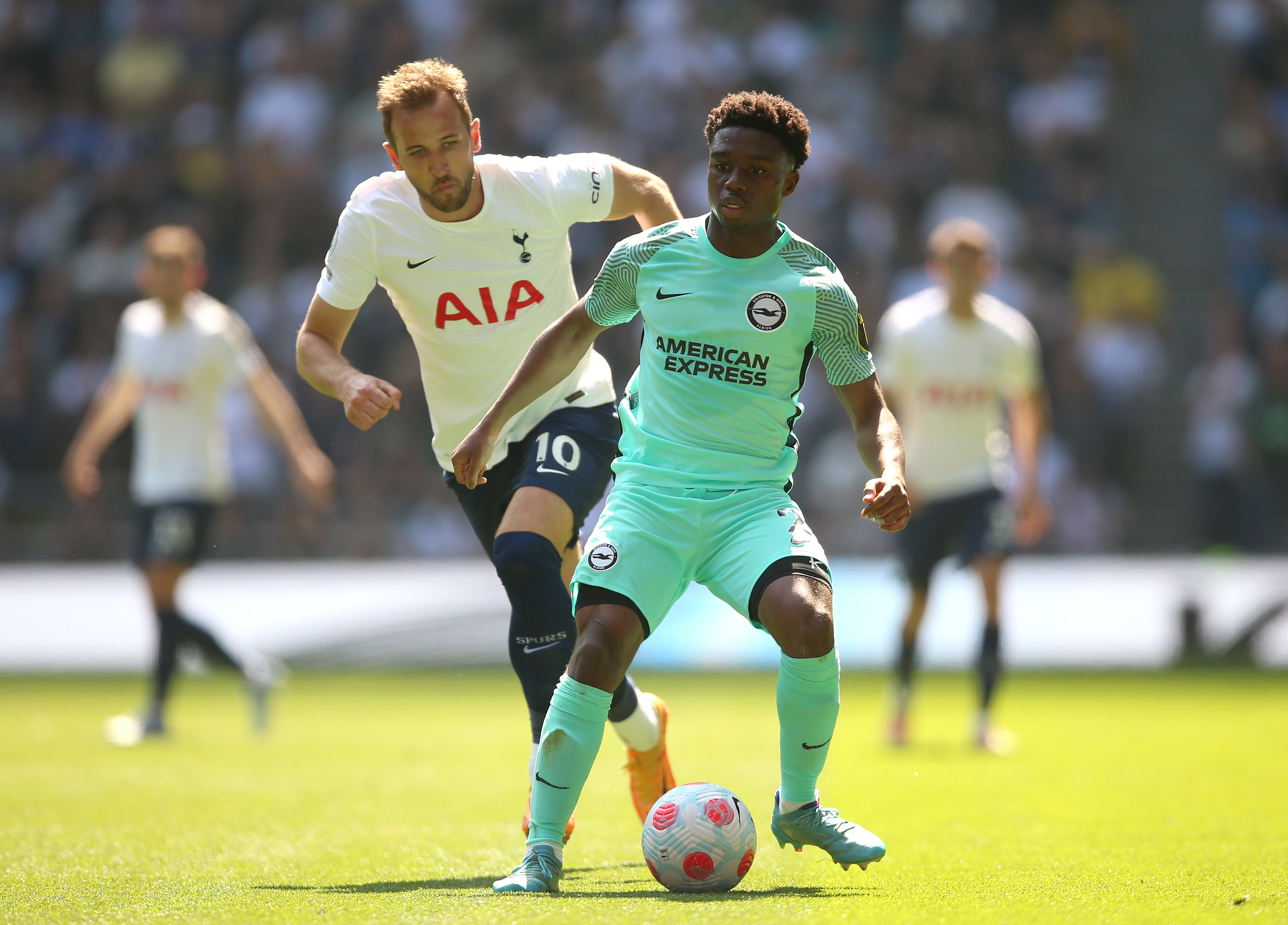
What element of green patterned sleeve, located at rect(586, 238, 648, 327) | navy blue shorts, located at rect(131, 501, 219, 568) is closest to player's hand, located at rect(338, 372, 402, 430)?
green patterned sleeve, located at rect(586, 238, 648, 327)

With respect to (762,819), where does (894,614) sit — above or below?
below

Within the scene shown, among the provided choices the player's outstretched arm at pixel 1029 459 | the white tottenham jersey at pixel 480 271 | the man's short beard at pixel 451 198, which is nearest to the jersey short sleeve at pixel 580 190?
the white tottenham jersey at pixel 480 271

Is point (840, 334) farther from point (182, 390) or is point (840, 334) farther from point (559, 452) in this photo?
point (182, 390)

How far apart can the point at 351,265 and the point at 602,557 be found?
158cm

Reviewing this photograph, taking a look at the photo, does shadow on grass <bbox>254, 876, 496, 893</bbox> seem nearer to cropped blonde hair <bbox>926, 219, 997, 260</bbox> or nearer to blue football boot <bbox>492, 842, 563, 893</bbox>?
blue football boot <bbox>492, 842, 563, 893</bbox>

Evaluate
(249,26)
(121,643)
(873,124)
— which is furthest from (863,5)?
(121,643)

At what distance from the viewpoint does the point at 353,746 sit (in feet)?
29.5

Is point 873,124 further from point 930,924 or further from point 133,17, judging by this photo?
point 930,924

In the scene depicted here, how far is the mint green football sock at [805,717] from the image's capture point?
183 inches

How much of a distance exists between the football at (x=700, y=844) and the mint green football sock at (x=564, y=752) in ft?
0.88

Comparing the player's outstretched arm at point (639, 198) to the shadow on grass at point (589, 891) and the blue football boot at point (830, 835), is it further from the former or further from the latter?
the shadow on grass at point (589, 891)

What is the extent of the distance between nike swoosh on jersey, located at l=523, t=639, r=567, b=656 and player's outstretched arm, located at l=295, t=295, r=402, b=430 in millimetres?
931

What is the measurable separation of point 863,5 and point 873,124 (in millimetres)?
1960

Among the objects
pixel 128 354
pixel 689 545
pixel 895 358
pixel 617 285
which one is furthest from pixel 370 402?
pixel 128 354
